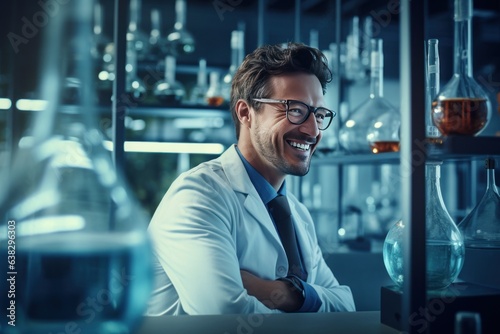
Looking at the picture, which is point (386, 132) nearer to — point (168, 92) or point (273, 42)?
point (168, 92)

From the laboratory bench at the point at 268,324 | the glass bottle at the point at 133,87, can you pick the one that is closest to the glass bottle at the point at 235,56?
the glass bottle at the point at 133,87

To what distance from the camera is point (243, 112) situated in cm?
209

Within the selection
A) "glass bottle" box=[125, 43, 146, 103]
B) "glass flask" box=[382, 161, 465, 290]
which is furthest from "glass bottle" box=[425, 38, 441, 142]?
"glass bottle" box=[125, 43, 146, 103]

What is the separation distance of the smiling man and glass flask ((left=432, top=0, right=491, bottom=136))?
28.5 inches

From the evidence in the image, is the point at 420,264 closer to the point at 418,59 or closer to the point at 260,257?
the point at 418,59

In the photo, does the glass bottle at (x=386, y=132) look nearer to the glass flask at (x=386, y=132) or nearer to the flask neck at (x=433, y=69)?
the glass flask at (x=386, y=132)

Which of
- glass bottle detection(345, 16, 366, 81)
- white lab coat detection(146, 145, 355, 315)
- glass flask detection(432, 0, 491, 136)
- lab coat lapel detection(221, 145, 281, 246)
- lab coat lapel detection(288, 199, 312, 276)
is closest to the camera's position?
glass flask detection(432, 0, 491, 136)

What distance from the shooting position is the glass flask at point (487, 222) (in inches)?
41.5

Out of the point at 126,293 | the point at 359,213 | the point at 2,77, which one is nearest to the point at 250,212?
the point at 126,293

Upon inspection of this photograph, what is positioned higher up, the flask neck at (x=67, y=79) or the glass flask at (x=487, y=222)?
the flask neck at (x=67, y=79)

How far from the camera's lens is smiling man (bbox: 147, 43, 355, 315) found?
1.52 metres

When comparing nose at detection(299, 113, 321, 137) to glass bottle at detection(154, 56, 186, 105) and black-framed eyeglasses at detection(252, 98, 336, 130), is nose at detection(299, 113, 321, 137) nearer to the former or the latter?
black-framed eyeglasses at detection(252, 98, 336, 130)

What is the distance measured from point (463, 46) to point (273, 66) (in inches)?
38.9

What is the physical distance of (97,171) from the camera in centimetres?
47
